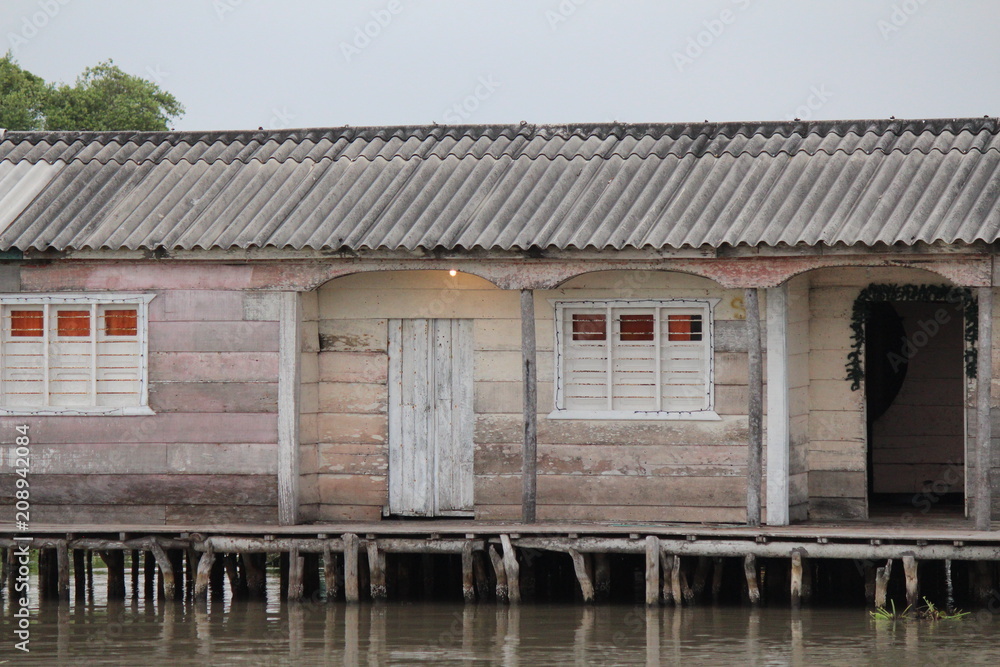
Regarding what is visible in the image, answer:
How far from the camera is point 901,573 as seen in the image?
61.9 feet

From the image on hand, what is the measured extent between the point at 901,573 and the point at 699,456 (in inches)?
98.5

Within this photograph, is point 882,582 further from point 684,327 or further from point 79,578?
point 79,578

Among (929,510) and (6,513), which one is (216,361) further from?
(929,510)

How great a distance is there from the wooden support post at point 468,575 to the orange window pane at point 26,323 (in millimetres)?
5310

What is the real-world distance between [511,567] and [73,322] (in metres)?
5.51

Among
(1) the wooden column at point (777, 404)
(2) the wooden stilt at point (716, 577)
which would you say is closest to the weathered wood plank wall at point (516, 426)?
(1) the wooden column at point (777, 404)

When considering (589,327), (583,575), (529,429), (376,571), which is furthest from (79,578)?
(589,327)

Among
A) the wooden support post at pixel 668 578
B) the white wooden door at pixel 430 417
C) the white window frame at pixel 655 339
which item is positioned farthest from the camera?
the white wooden door at pixel 430 417

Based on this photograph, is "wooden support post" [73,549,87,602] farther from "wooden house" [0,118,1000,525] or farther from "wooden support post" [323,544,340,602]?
"wooden support post" [323,544,340,602]

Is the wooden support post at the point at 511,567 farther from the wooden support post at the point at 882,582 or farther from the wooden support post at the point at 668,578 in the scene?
the wooden support post at the point at 882,582

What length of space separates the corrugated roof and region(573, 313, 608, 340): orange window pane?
1.23 meters

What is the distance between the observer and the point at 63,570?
18.8 metres

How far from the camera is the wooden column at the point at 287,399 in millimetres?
18797

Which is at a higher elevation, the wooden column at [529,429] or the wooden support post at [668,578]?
the wooden column at [529,429]
